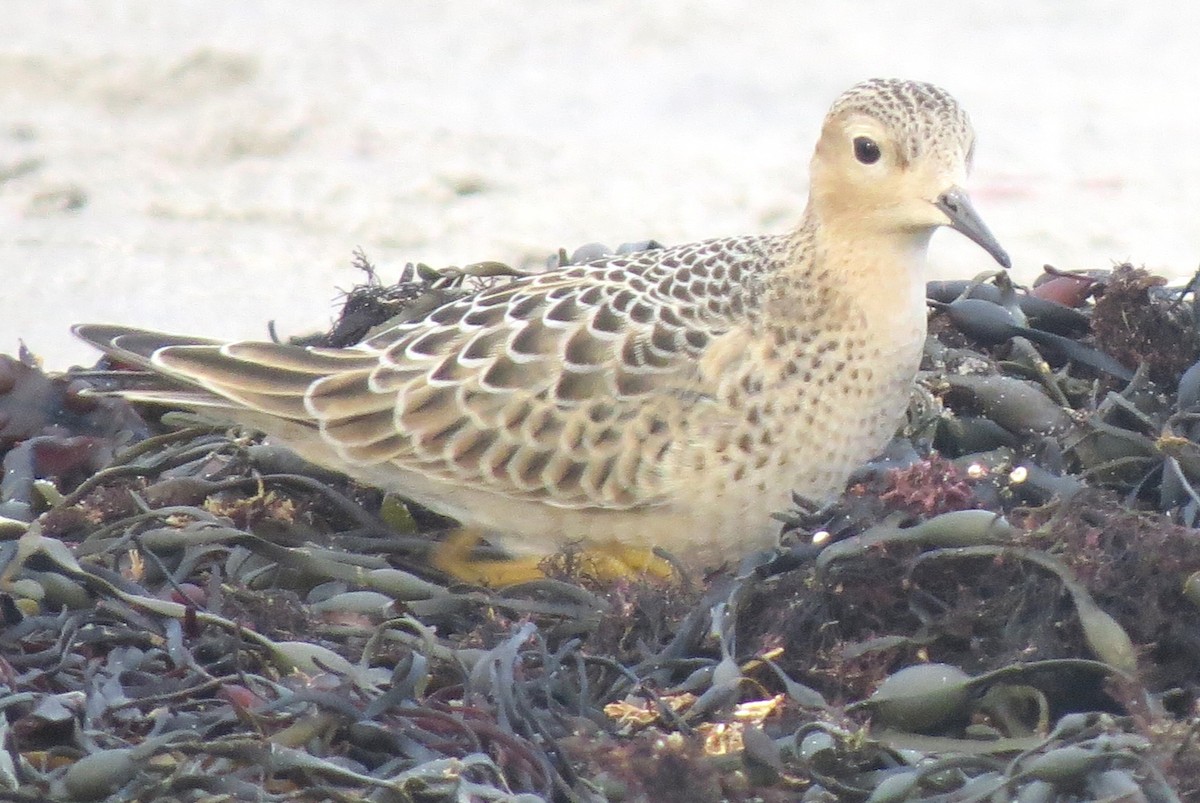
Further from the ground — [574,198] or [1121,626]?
[574,198]

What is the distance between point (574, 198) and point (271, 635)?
536 centimetres

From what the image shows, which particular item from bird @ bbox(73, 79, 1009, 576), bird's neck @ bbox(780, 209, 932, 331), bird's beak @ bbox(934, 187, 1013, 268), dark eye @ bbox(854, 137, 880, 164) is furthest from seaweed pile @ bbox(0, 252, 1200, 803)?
dark eye @ bbox(854, 137, 880, 164)

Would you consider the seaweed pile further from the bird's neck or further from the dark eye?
the dark eye

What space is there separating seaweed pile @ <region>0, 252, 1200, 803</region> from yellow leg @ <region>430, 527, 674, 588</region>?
0.23 ft

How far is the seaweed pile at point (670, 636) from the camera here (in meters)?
3.54

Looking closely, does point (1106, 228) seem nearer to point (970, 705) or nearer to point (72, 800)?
point (970, 705)

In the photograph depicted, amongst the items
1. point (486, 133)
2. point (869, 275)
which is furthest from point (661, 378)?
point (486, 133)

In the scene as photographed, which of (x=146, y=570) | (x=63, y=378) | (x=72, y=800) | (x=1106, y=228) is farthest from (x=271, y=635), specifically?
(x=1106, y=228)

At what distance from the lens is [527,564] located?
16.3 feet

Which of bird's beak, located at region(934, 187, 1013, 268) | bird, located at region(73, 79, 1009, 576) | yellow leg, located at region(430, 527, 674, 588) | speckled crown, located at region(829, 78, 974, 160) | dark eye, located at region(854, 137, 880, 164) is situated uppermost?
speckled crown, located at region(829, 78, 974, 160)

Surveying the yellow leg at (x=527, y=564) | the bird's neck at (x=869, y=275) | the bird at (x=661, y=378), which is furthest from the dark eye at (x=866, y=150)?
the yellow leg at (x=527, y=564)

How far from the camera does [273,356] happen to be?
16.5ft

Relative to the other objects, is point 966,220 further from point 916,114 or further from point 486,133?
point 486,133

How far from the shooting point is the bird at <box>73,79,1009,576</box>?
471 cm
